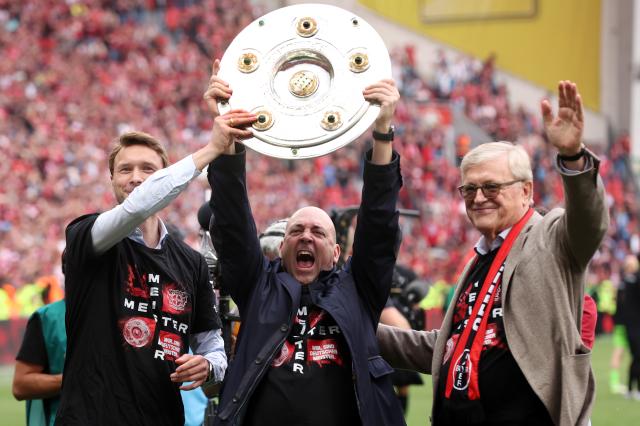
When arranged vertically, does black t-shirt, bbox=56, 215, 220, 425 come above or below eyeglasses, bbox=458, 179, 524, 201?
below

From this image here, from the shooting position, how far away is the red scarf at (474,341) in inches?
157

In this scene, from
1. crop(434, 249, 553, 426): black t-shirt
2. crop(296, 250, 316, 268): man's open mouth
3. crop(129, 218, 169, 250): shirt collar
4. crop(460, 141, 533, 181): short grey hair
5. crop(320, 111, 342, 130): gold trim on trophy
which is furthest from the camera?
crop(296, 250, 316, 268): man's open mouth

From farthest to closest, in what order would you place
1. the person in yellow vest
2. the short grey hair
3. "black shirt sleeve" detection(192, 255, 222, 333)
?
→ the person in yellow vest, "black shirt sleeve" detection(192, 255, 222, 333), the short grey hair

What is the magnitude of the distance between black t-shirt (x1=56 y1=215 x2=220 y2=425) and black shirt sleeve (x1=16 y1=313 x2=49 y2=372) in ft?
2.88

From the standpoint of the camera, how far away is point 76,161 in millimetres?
20828

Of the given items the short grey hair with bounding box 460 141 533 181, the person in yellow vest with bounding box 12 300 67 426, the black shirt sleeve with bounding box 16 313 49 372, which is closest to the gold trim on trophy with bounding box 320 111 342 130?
the short grey hair with bounding box 460 141 533 181

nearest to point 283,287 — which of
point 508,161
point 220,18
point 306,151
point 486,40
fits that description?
point 306,151

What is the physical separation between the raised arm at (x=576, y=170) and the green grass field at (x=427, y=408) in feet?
24.2

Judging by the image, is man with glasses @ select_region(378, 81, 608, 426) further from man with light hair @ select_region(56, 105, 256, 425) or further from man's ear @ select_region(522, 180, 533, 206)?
man with light hair @ select_region(56, 105, 256, 425)

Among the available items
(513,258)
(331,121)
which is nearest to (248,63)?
(331,121)

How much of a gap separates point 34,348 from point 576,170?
262cm

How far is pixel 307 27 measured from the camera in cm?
423

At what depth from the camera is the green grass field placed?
11398 mm

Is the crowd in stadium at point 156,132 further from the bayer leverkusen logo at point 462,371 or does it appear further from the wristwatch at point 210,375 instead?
the bayer leverkusen logo at point 462,371
